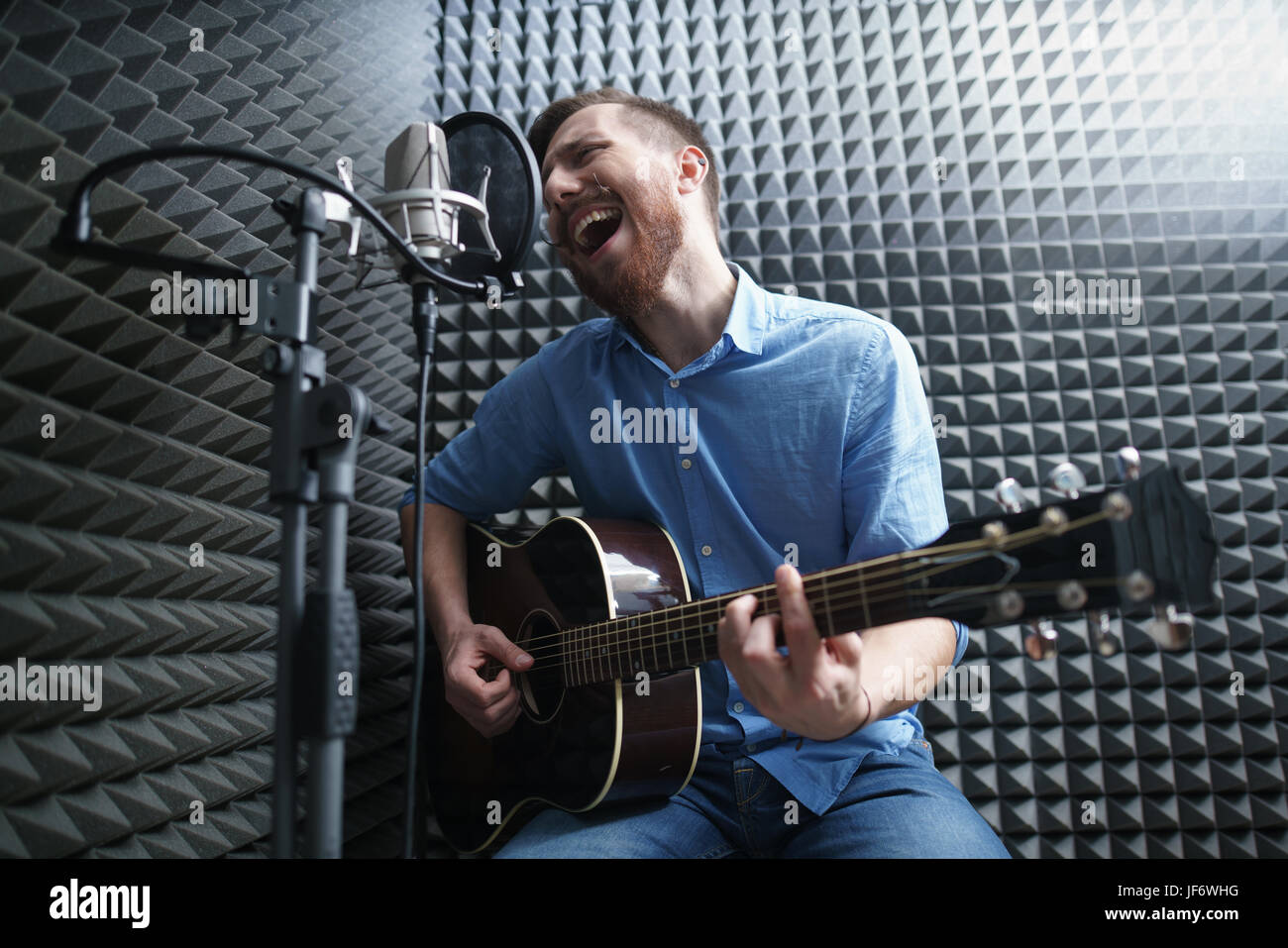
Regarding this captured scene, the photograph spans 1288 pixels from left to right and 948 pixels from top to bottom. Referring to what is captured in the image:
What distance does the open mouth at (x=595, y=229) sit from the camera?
1.49 metres

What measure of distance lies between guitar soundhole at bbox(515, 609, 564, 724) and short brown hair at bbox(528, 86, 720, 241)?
37.2 inches

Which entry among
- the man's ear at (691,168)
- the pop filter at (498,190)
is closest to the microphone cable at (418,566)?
the pop filter at (498,190)

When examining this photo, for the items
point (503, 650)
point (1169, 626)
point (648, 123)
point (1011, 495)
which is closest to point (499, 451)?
point (503, 650)

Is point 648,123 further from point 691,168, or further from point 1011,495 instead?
point 1011,495

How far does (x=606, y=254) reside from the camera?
1.46m

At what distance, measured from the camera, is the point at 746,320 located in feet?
4.67

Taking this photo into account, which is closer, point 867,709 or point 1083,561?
point 1083,561

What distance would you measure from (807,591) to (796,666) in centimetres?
9

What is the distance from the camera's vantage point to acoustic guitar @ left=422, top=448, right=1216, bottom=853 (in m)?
0.71

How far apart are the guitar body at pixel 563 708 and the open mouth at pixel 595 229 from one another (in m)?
0.58

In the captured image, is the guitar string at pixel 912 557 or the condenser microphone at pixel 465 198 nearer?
the guitar string at pixel 912 557

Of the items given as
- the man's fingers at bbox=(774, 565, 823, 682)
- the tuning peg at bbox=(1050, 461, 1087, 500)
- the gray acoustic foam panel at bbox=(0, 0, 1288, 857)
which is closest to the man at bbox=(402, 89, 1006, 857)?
the man's fingers at bbox=(774, 565, 823, 682)

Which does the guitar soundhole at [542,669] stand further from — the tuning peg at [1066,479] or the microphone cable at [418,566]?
the tuning peg at [1066,479]
